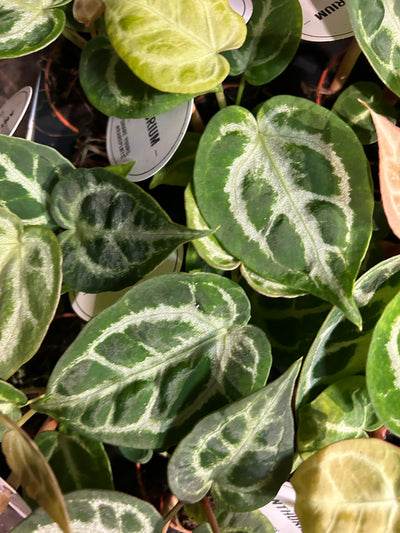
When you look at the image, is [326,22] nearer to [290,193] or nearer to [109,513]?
[290,193]

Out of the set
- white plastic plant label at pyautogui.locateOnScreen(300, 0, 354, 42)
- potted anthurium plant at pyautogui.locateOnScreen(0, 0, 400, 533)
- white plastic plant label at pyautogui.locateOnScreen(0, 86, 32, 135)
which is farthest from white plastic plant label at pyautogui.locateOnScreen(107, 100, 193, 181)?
white plastic plant label at pyautogui.locateOnScreen(300, 0, 354, 42)

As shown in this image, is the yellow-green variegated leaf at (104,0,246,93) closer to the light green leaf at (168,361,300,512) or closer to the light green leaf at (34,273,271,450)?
the light green leaf at (34,273,271,450)

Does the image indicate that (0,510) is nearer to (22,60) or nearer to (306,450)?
(306,450)

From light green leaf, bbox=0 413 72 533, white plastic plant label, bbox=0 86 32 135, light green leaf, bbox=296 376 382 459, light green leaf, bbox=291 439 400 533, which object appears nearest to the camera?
light green leaf, bbox=0 413 72 533

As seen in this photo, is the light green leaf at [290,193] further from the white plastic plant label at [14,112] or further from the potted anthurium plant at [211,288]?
the white plastic plant label at [14,112]

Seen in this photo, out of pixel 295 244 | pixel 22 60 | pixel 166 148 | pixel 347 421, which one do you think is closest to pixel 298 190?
pixel 295 244

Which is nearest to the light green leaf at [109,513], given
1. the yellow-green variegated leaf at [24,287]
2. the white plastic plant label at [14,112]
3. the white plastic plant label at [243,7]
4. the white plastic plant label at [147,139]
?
the yellow-green variegated leaf at [24,287]

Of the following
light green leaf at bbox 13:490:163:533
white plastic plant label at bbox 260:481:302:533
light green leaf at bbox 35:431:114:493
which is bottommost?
white plastic plant label at bbox 260:481:302:533
